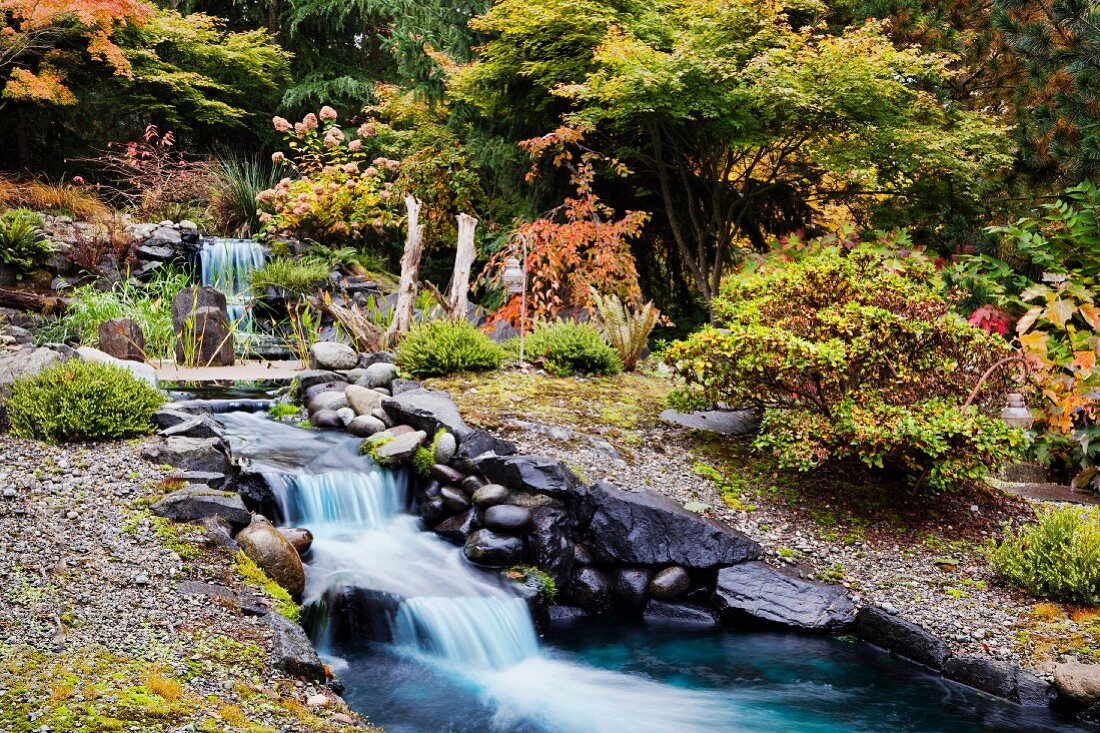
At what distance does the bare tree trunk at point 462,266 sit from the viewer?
8805 millimetres

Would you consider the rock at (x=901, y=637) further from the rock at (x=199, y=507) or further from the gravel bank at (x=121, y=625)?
the rock at (x=199, y=507)

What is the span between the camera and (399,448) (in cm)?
594

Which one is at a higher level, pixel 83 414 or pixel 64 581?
pixel 83 414

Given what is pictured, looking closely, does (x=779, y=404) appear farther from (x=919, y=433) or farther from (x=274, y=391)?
(x=274, y=391)

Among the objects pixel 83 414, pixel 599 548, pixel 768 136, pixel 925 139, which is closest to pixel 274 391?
pixel 83 414

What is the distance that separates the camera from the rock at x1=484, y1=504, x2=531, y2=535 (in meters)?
5.34

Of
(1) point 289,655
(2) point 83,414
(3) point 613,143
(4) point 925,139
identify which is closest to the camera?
(1) point 289,655

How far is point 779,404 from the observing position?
629 centimetres

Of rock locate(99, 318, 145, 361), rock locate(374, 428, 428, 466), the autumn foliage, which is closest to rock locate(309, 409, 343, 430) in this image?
rock locate(374, 428, 428, 466)

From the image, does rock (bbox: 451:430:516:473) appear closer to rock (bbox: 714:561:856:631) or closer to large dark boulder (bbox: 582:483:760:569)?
large dark boulder (bbox: 582:483:760:569)

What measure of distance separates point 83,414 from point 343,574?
207 cm

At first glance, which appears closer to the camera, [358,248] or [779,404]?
[779,404]

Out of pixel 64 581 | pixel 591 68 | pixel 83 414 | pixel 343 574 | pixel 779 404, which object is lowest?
pixel 343 574

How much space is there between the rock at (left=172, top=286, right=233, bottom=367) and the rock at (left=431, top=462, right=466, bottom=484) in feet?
13.0
